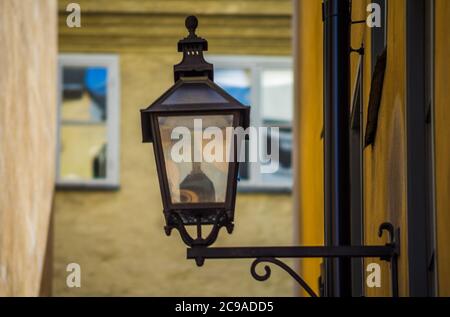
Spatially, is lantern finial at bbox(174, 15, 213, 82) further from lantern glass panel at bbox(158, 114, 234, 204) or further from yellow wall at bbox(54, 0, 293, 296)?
yellow wall at bbox(54, 0, 293, 296)

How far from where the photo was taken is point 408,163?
17.7 feet

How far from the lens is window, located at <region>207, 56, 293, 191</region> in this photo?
19906 mm

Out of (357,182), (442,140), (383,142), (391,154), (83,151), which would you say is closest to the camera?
(442,140)

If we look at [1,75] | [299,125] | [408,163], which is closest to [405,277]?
[408,163]

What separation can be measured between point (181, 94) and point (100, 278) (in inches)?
566

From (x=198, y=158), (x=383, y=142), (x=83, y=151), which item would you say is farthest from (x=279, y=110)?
(x=198, y=158)

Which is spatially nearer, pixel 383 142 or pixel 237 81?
pixel 383 142

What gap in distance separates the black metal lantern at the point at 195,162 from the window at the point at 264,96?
47.2 feet

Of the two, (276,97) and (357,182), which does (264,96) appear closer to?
(276,97)

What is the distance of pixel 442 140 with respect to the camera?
4727 millimetres

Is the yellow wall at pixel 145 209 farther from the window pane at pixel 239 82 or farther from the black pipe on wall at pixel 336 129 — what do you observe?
the black pipe on wall at pixel 336 129

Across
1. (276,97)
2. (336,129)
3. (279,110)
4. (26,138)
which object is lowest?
(336,129)

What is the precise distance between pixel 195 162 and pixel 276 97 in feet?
48.8

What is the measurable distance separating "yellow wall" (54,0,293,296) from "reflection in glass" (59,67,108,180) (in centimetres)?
27
